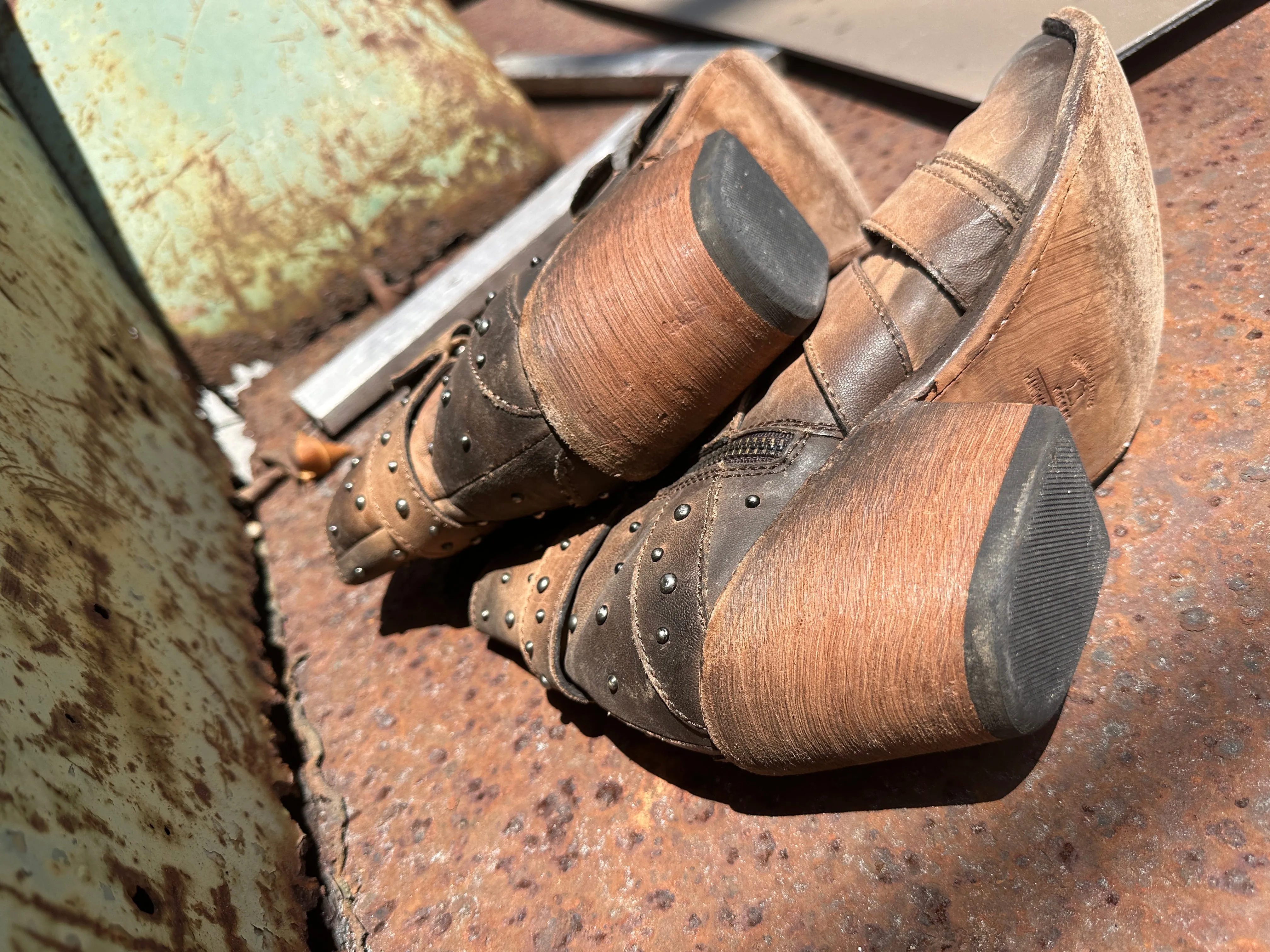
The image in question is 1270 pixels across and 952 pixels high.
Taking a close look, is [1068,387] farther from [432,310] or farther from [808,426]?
[432,310]

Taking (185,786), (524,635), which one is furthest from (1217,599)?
(185,786)

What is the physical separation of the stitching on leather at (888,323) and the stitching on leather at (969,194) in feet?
0.52

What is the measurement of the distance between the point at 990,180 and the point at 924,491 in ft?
1.61

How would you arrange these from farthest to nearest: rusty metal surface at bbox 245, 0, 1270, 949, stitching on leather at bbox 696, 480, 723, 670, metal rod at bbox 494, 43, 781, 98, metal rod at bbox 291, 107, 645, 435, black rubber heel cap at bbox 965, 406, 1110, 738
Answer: metal rod at bbox 494, 43, 781, 98 < metal rod at bbox 291, 107, 645, 435 < stitching on leather at bbox 696, 480, 723, 670 < rusty metal surface at bbox 245, 0, 1270, 949 < black rubber heel cap at bbox 965, 406, 1110, 738

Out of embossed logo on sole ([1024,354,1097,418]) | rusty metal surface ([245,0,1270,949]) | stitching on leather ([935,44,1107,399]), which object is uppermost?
stitching on leather ([935,44,1107,399])

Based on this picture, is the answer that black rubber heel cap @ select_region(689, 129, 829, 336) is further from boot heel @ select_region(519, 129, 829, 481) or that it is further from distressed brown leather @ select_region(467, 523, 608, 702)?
distressed brown leather @ select_region(467, 523, 608, 702)

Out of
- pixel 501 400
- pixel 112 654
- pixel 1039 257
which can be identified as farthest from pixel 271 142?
pixel 1039 257

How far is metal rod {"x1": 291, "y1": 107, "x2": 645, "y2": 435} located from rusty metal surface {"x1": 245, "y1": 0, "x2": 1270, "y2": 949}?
649 mm

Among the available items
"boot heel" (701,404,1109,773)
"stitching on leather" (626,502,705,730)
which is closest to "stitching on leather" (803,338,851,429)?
"boot heel" (701,404,1109,773)

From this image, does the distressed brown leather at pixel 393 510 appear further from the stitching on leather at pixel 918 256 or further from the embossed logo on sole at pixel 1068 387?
the embossed logo on sole at pixel 1068 387

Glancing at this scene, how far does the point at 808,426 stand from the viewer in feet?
3.66

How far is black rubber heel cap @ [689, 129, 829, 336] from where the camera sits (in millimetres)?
1073

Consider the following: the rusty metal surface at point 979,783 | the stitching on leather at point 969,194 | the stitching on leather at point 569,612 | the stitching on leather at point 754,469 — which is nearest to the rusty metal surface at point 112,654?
the rusty metal surface at point 979,783

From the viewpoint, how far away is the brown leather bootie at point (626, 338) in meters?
1.09
